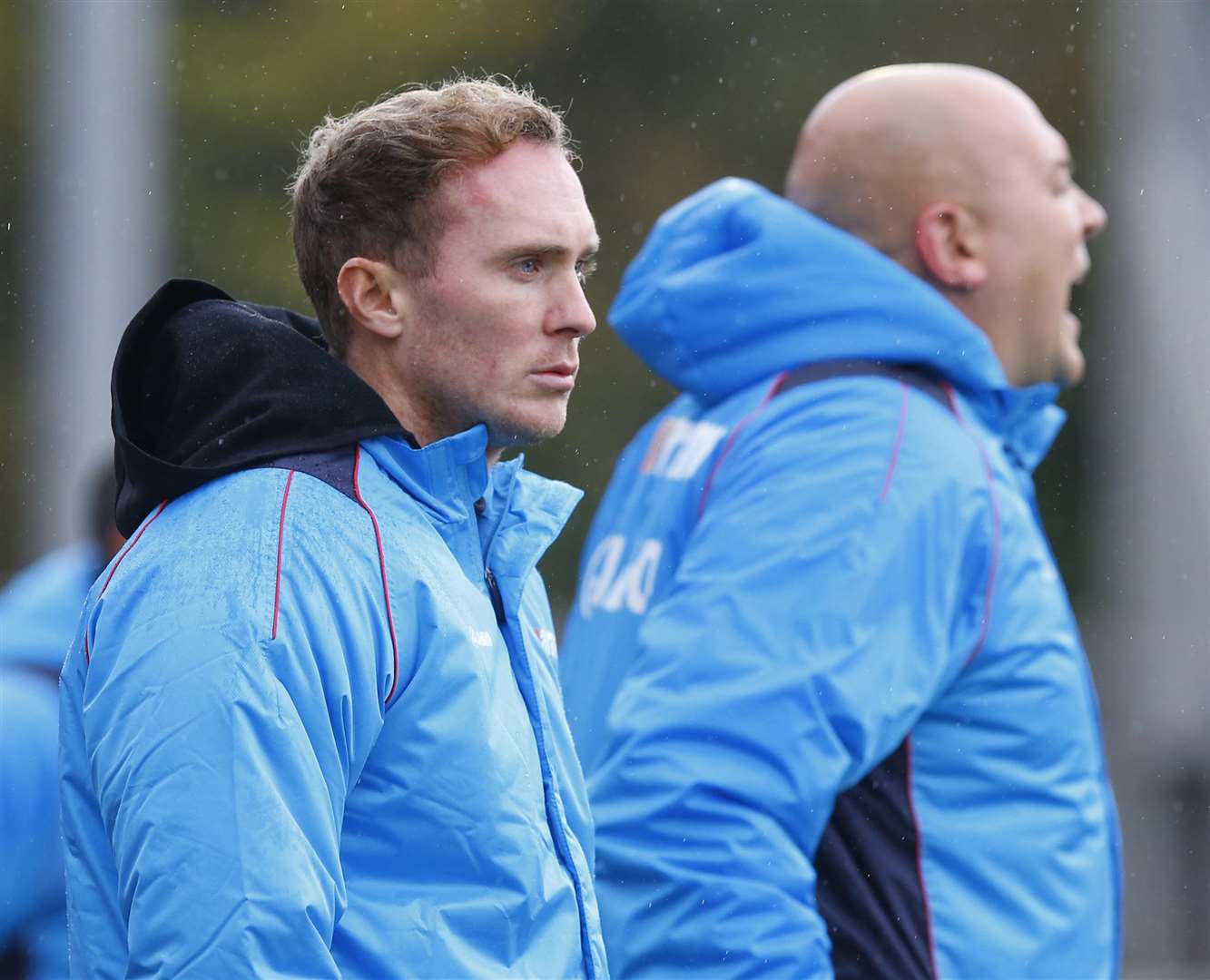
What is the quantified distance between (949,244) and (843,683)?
3.43 feet

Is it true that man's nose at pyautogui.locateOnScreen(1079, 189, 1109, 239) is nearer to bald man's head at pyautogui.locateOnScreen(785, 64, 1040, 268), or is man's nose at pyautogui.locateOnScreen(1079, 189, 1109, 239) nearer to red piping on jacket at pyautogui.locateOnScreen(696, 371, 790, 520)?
bald man's head at pyautogui.locateOnScreen(785, 64, 1040, 268)

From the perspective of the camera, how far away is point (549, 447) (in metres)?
16.2

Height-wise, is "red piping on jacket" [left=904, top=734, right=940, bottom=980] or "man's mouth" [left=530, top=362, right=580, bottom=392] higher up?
"man's mouth" [left=530, top=362, right=580, bottom=392]

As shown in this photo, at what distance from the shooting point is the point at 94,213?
959 centimetres

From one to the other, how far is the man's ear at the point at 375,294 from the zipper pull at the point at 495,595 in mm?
325

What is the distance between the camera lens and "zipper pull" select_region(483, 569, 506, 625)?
2.57 meters

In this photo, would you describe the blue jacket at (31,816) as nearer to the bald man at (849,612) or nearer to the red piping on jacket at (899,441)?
the bald man at (849,612)

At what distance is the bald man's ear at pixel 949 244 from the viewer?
3709 millimetres

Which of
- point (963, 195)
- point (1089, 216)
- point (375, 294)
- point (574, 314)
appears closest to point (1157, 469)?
point (1089, 216)

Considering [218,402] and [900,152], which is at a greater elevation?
[900,152]

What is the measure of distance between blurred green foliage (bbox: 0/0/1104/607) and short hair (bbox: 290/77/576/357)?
38.1ft

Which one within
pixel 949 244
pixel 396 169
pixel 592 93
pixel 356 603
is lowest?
pixel 592 93

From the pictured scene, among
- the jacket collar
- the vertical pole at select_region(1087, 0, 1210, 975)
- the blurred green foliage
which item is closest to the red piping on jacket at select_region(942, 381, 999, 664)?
the jacket collar

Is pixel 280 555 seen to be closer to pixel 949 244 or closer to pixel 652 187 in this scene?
pixel 949 244
